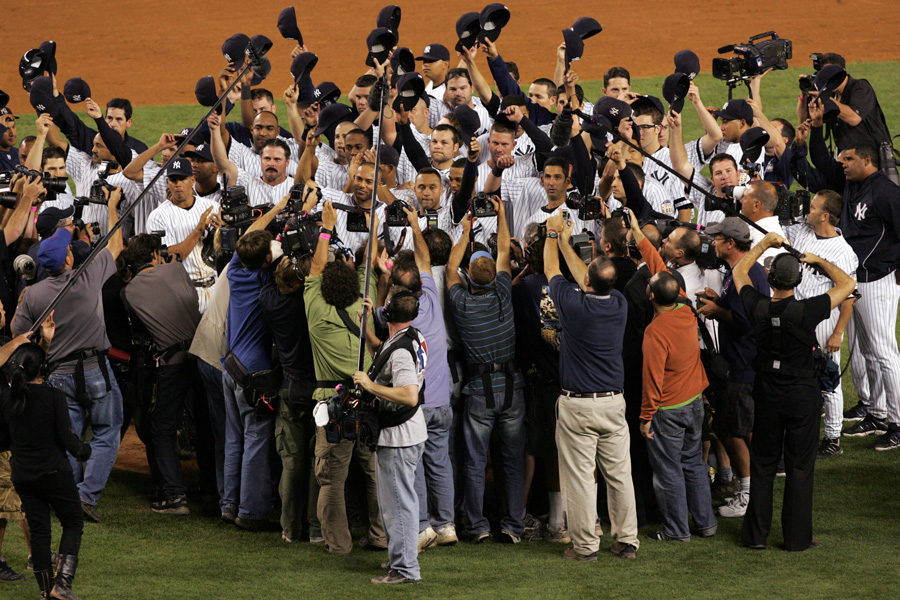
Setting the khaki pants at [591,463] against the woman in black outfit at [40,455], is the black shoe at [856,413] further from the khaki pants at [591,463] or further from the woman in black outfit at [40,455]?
the woman in black outfit at [40,455]

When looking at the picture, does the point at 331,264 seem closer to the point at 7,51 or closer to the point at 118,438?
the point at 118,438

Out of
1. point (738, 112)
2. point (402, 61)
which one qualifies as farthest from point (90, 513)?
point (738, 112)

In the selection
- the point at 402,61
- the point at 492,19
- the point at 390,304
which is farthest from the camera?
the point at 492,19

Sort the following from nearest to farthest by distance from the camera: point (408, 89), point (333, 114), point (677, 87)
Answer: point (408, 89) → point (677, 87) → point (333, 114)

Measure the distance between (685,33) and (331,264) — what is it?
15.7 meters

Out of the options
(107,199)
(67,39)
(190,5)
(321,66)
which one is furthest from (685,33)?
(107,199)

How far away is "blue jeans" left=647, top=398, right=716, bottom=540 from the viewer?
234 inches

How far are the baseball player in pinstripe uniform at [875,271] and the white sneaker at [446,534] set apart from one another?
3.41 m

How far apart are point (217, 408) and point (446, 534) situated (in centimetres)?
175

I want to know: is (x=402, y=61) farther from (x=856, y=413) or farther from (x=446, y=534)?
(x=856, y=413)

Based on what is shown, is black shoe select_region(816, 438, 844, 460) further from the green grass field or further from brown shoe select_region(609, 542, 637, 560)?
brown shoe select_region(609, 542, 637, 560)

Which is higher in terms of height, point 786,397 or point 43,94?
point 43,94

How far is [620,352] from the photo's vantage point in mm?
5824

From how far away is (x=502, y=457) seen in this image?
618cm
